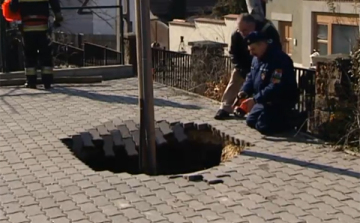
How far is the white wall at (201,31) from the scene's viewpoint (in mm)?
23812

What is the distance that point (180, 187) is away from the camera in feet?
22.7

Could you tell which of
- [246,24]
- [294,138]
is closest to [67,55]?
[246,24]

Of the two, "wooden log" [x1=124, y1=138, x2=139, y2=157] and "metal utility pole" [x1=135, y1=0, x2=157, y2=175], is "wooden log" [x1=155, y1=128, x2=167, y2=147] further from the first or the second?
"metal utility pole" [x1=135, y1=0, x2=157, y2=175]

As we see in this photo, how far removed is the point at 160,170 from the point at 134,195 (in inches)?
94.2

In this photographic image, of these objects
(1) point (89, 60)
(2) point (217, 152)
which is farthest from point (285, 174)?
(1) point (89, 60)

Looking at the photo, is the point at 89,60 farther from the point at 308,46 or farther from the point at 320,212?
the point at 308,46

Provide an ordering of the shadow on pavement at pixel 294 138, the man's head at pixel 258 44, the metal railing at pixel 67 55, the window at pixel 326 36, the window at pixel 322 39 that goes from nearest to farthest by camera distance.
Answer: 1. the shadow on pavement at pixel 294 138
2. the man's head at pixel 258 44
3. the metal railing at pixel 67 55
4. the window at pixel 326 36
5. the window at pixel 322 39

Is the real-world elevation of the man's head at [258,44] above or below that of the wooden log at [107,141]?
above

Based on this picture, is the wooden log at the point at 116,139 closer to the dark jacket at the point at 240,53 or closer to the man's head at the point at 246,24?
the dark jacket at the point at 240,53

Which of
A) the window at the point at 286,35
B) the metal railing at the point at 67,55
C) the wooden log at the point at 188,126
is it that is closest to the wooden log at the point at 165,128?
the wooden log at the point at 188,126

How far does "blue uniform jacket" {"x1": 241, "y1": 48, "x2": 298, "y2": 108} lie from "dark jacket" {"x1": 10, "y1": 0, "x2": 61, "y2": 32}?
170 inches

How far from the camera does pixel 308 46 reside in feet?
81.1

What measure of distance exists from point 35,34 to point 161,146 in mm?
3718

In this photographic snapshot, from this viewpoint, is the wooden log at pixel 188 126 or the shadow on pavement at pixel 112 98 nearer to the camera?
the wooden log at pixel 188 126
